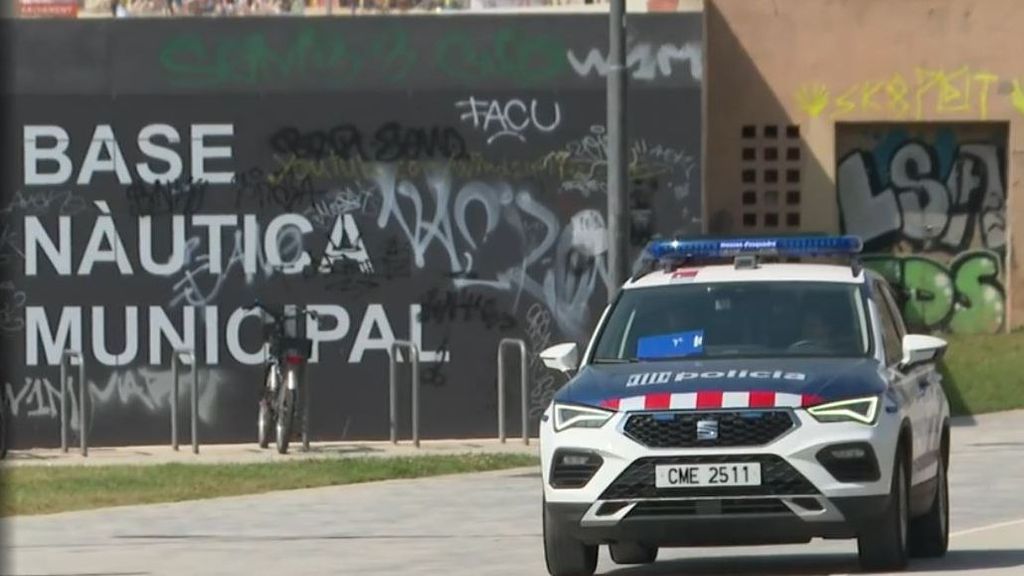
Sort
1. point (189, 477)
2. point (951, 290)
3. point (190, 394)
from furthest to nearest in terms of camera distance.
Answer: point (951, 290), point (190, 394), point (189, 477)

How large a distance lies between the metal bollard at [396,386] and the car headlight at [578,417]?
11410 mm

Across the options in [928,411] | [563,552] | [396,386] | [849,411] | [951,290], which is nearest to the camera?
[849,411]

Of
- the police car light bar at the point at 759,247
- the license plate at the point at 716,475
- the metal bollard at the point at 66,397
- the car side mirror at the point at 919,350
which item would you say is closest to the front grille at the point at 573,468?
the license plate at the point at 716,475

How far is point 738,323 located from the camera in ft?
43.4

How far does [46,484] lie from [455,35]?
23.4 feet

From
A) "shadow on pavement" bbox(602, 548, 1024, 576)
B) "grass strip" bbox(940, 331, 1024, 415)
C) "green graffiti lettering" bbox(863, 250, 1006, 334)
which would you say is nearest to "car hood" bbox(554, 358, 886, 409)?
"shadow on pavement" bbox(602, 548, 1024, 576)

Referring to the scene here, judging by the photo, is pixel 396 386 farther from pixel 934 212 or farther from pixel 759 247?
A: pixel 759 247

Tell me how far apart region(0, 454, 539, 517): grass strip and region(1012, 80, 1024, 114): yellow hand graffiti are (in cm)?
802

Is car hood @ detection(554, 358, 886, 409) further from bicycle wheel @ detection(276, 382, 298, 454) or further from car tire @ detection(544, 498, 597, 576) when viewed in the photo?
bicycle wheel @ detection(276, 382, 298, 454)

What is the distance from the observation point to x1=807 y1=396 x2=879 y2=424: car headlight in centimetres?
1206

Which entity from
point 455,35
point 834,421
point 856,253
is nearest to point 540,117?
point 455,35

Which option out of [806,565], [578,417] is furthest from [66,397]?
[578,417]

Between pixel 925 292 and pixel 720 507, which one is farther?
pixel 925 292

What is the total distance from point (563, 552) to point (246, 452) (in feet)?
37.3
